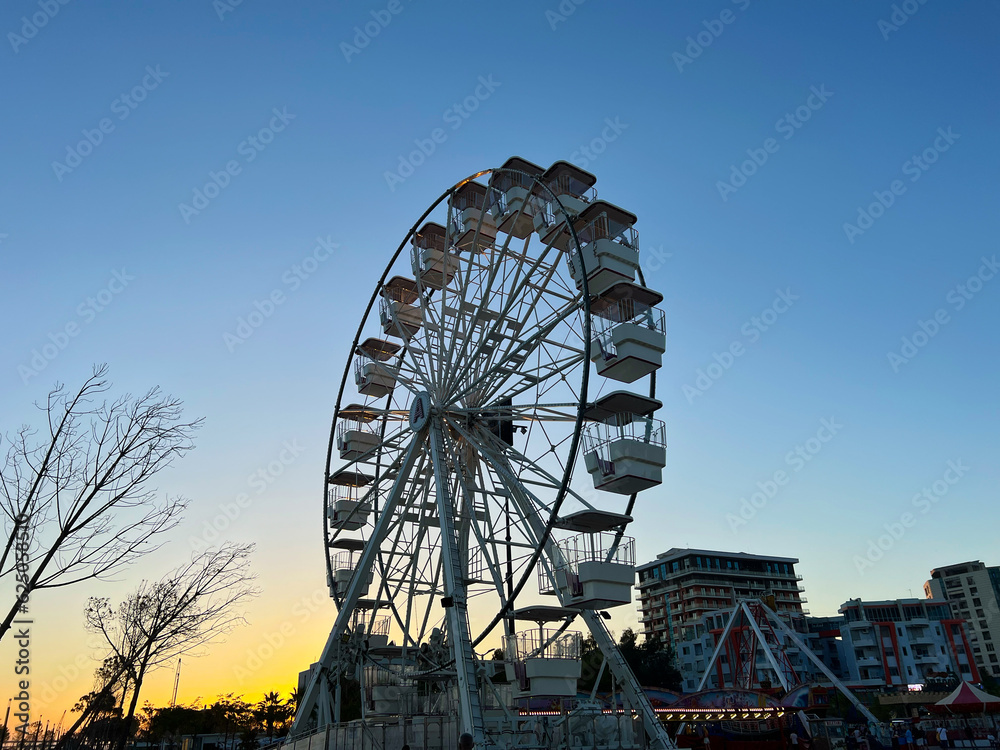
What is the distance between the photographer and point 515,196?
24.3m

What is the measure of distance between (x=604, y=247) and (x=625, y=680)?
11.4 metres

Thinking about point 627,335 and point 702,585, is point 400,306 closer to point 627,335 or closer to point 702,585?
point 627,335

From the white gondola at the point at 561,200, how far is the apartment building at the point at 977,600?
361 feet

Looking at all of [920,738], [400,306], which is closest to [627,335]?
[400,306]

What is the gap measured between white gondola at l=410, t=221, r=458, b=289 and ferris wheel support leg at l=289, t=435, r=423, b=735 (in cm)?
651

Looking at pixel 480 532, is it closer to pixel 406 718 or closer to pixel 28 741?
pixel 406 718

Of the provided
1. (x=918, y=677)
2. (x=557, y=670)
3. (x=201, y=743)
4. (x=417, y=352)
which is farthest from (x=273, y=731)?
(x=918, y=677)

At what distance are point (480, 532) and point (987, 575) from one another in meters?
119

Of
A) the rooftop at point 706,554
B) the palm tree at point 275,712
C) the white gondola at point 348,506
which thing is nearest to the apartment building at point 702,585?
the rooftop at point 706,554

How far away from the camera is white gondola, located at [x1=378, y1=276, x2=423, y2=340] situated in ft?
94.9

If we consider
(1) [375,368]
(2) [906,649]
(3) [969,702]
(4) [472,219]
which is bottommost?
(3) [969,702]

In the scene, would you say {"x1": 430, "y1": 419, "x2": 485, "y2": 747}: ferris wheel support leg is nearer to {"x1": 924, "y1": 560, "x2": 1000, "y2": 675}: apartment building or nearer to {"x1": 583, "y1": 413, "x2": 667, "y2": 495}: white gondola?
{"x1": 583, "y1": 413, "x2": 667, "y2": 495}: white gondola

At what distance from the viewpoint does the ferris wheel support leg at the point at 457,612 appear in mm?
16312

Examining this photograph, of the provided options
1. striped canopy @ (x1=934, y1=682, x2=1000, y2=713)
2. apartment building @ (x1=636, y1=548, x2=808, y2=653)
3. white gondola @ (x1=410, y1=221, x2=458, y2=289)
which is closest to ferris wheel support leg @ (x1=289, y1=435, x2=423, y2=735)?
white gondola @ (x1=410, y1=221, x2=458, y2=289)
